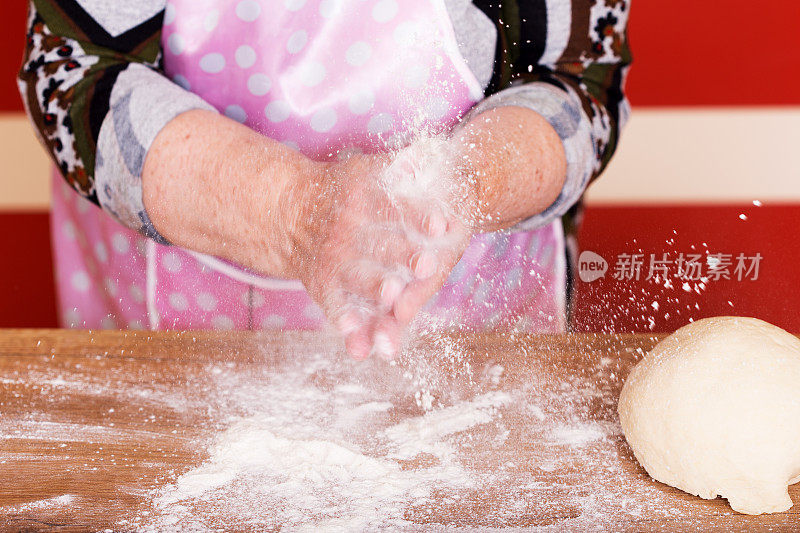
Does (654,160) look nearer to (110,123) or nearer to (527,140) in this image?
(527,140)

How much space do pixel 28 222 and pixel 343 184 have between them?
0.99 metres

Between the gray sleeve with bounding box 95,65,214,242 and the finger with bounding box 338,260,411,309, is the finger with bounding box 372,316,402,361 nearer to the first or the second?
the finger with bounding box 338,260,411,309

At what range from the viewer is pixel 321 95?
75 cm

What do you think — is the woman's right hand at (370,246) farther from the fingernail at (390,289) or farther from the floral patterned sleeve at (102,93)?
the floral patterned sleeve at (102,93)

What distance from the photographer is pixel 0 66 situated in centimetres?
125

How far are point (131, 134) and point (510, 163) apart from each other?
13.2 inches

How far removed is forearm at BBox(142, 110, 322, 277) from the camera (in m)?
0.59

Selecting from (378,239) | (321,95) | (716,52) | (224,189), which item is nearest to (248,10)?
(321,95)

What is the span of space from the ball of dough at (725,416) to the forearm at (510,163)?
0.59 feet

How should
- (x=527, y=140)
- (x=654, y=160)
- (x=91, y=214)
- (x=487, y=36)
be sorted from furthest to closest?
(x=654, y=160) < (x=91, y=214) < (x=487, y=36) < (x=527, y=140)

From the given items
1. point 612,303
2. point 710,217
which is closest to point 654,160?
point 710,217

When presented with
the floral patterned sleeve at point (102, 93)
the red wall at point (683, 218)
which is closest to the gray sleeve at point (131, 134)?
the floral patterned sleeve at point (102, 93)

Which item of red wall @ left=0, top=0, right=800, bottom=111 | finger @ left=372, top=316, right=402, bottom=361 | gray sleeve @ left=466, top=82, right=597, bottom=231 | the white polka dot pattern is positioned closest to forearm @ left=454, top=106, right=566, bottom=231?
gray sleeve @ left=466, top=82, right=597, bottom=231

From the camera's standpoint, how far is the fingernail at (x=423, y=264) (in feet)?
1.75
